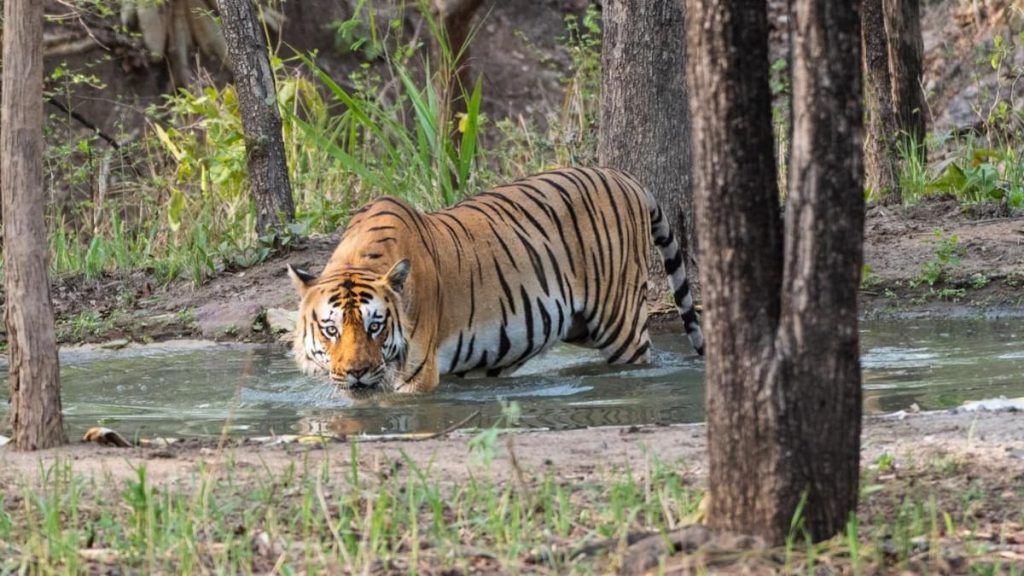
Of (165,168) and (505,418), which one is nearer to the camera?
(505,418)

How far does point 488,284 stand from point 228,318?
2332mm

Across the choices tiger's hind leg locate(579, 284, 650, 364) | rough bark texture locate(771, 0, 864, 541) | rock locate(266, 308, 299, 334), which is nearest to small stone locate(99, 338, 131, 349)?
rock locate(266, 308, 299, 334)

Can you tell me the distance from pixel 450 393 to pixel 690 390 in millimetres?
1208

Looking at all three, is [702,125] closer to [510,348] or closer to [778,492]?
[778,492]

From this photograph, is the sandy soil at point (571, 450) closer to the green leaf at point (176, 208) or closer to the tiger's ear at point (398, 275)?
the tiger's ear at point (398, 275)

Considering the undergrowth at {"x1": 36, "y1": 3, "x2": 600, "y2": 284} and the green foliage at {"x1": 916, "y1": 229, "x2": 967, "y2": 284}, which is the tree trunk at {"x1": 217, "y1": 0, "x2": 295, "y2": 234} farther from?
the green foliage at {"x1": 916, "y1": 229, "x2": 967, "y2": 284}

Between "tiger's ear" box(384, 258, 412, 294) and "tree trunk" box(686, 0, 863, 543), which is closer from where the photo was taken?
"tree trunk" box(686, 0, 863, 543)

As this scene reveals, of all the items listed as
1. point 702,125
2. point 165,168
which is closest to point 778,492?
point 702,125

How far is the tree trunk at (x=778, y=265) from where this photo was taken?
10.8 feet

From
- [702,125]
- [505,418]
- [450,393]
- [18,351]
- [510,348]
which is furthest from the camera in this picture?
[510,348]

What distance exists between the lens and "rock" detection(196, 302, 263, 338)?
30.6 feet

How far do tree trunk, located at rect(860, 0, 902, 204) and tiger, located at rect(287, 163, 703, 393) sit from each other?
3358 mm

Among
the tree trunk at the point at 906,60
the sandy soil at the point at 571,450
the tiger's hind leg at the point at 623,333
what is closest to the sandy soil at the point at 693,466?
the sandy soil at the point at 571,450

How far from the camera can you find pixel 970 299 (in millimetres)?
9281
